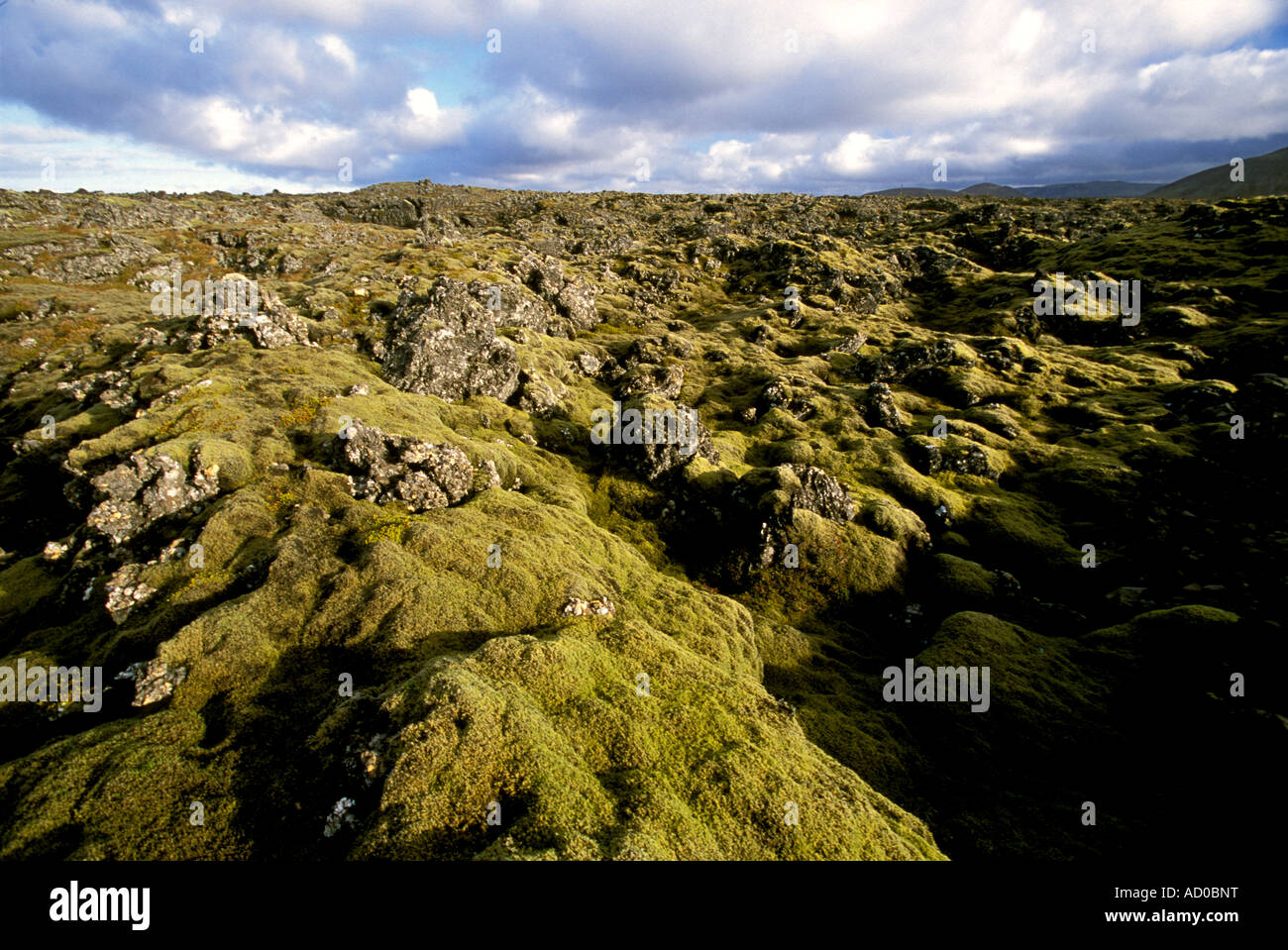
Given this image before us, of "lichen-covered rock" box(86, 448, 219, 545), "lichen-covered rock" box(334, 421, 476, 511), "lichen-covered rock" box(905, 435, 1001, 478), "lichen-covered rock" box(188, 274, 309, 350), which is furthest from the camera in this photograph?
"lichen-covered rock" box(905, 435, 1001, 478)

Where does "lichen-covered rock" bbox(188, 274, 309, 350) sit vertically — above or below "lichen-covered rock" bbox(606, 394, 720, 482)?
above

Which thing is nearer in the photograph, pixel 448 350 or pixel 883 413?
pixel 448 350

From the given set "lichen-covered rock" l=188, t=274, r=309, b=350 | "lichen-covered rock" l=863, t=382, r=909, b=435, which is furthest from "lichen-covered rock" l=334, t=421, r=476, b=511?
"lichen-covered rock" l=863, t=382, r=909, b=435

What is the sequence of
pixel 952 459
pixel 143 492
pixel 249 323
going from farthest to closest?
1. pixel 952 459
2. pixel 249 323
3. pixel 143 492

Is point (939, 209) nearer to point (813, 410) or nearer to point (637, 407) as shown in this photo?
point (813, 410)

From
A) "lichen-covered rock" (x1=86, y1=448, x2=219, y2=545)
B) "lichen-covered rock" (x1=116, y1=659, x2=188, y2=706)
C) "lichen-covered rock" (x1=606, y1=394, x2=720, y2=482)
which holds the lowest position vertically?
"lichen-covered rock" (x1=116, y1=659, x2=188, y2=706)

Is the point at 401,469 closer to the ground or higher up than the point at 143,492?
higher up

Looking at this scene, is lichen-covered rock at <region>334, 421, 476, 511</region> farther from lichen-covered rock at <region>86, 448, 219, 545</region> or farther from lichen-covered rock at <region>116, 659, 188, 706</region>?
lichen-covered rock at <region>116, 659, 188, 706</region>

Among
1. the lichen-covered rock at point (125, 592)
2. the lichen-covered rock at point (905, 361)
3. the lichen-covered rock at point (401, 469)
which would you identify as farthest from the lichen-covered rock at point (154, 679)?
the lichen-covered rock at point (905, 361)

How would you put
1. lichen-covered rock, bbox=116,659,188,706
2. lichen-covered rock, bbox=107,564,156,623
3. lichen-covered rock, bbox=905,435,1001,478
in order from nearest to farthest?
lichen-covered rock, bbox=116,659,188,706 < lichen-covered rock, bbox=107,564,156,623 < lichen-covered rock, bbox=905,435,1001,478

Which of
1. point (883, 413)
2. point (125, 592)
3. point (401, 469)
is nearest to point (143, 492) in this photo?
point (125, 592)

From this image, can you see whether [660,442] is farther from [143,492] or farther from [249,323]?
[249,323]

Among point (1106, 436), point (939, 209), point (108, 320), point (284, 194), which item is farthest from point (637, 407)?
point (284, 194)
